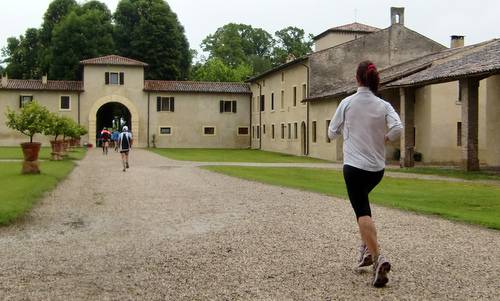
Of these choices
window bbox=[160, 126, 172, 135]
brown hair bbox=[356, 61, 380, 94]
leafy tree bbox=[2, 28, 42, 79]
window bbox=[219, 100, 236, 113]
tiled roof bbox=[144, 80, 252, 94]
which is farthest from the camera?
leafy tree bbox=[2, 28, 42, 79]

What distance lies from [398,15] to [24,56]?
4359 cm

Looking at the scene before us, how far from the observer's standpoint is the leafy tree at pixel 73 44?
192ft

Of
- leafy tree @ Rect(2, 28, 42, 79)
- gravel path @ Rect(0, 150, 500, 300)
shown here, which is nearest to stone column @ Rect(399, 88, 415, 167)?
gravel path @ Rect(0, 150, 500, 300)

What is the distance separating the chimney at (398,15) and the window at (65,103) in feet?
91.8

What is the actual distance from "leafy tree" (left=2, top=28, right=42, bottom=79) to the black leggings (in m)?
64.6

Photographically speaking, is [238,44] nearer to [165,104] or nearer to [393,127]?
[165,104]

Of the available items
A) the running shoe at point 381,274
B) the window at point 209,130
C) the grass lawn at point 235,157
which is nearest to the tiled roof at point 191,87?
the window at point 209,130

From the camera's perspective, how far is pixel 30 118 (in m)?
21.8

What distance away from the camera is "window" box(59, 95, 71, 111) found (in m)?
51.5

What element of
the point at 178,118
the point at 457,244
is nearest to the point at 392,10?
the point at 178,118

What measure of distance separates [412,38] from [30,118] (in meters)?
27.3

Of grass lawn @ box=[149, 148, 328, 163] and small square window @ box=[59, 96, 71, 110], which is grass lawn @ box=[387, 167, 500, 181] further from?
small square window @ box=[59, 96, 71, 110]

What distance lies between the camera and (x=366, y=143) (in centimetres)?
528

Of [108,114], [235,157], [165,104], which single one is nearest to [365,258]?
[235,157]
